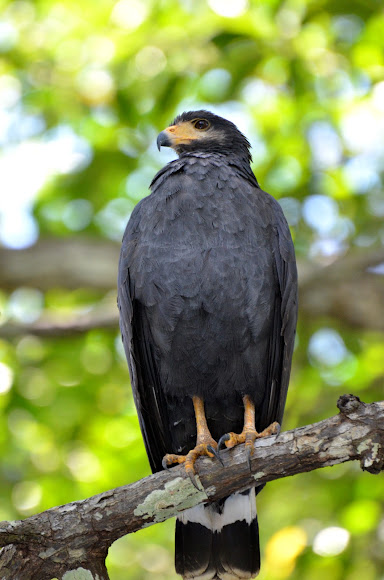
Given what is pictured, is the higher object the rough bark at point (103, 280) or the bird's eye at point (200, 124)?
the bird's eye at point (200, 124)

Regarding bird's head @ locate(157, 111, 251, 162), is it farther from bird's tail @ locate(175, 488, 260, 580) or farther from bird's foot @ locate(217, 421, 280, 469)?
bird's tail @ locate(175, 488, 260, 580)

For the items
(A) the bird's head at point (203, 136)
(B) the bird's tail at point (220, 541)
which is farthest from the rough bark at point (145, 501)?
(A) the bird's head at point (203, 136)

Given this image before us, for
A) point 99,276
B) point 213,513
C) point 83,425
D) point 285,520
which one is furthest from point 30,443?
point 213,513

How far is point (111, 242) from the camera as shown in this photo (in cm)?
661

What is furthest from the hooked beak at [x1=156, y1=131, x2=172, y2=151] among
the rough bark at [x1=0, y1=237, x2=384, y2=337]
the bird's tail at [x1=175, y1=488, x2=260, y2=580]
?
the bird's tail at [x1=175, y1=488, x2=260, y2=580]

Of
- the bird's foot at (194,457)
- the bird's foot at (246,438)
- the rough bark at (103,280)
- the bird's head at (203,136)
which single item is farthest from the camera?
the rough bark at (103,280)

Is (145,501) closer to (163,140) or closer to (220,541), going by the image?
(220,541)

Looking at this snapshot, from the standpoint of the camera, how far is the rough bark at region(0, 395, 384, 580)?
296 centimetres

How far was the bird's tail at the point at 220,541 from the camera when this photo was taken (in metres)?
3.95

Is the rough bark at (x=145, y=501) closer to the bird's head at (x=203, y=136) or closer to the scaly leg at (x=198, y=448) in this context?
the scaly leg at (x=198, y=448)

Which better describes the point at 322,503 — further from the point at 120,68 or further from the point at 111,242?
the point at 120,68

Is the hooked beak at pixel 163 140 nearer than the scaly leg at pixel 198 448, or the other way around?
the scaly leg at pixel 198 448

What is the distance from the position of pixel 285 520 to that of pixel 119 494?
8.31ft

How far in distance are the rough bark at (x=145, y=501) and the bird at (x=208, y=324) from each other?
1.71ft
